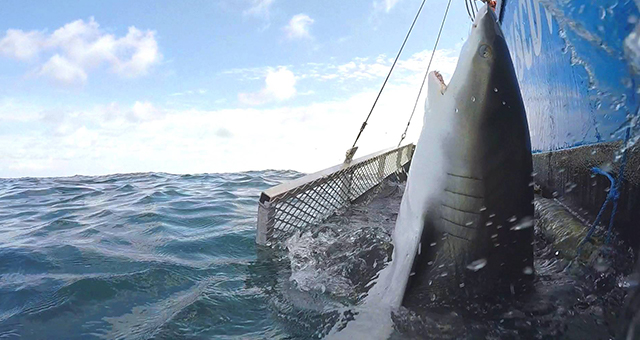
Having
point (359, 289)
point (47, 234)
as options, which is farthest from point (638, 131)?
point (47, 234)

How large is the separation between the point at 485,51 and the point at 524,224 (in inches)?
36.1

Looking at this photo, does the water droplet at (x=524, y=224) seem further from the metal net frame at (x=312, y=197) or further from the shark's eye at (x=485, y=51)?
the metal net frame at (x=312, y=197)

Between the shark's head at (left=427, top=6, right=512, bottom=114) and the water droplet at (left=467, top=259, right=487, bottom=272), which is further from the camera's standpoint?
the water droplet at (left=467, top=259, right=487, bottom=272)

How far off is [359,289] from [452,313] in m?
0.63

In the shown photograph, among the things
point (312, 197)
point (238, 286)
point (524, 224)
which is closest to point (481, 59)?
point (524, 224)

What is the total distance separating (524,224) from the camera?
2125 millimetres

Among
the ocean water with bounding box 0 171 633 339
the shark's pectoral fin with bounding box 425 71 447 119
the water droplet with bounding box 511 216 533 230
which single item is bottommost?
the ocean water with bounding box 0 171 633 339

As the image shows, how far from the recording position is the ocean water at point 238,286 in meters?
2.14

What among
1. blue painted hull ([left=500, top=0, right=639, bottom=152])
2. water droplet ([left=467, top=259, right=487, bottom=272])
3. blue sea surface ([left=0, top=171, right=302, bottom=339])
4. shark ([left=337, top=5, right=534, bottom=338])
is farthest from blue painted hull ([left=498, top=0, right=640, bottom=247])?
blue sea surface ([left=0, top=171, right=302, bottom=339])

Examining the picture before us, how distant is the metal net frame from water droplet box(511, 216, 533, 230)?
173 cm

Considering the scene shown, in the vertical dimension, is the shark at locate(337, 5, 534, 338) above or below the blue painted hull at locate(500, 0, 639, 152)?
below

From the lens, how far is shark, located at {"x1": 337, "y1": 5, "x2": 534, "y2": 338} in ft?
6.66

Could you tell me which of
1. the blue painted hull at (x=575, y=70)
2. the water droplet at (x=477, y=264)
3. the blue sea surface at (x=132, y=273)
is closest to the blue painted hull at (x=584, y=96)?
the blue painted hull at (x=575, y=70)

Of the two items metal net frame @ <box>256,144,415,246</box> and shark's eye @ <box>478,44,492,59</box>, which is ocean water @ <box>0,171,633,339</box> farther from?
shark's eye @ <box>478,44,492,59</box>
